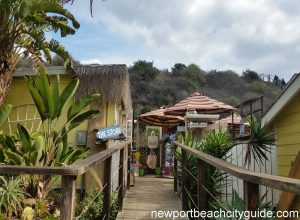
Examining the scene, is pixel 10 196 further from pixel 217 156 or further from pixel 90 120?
pixel 217 156

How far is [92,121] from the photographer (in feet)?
32.4

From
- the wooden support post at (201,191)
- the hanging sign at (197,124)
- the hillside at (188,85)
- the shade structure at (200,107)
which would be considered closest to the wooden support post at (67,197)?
the wooden support post at (201,191)

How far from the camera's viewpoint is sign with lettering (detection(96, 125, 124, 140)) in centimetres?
937

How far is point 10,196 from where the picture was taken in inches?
251

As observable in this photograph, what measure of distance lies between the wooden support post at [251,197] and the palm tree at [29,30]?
6.90 m

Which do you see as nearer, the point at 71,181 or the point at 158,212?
the point at 71,181

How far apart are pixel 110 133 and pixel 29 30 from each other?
3046 mm

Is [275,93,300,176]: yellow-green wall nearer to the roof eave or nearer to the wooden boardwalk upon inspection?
the roof eave

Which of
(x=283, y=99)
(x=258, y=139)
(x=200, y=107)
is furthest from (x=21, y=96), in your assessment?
(x=283, y=99)

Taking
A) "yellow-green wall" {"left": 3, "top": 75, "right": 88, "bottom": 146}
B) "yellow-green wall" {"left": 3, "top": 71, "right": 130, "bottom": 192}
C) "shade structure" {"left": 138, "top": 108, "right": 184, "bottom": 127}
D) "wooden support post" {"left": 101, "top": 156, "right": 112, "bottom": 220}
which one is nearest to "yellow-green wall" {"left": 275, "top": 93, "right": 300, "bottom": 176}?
"wooden support post" {"left": 101, "top": 156, "right": 112, "bottom": 220}

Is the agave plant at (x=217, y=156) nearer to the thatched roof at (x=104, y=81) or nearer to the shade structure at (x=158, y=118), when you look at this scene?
the thatched roof at (x=104, y=81)

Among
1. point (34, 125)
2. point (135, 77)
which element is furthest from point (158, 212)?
point (135, 77)

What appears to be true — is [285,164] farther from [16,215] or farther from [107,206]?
[16,215]

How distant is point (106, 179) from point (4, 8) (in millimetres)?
5153
